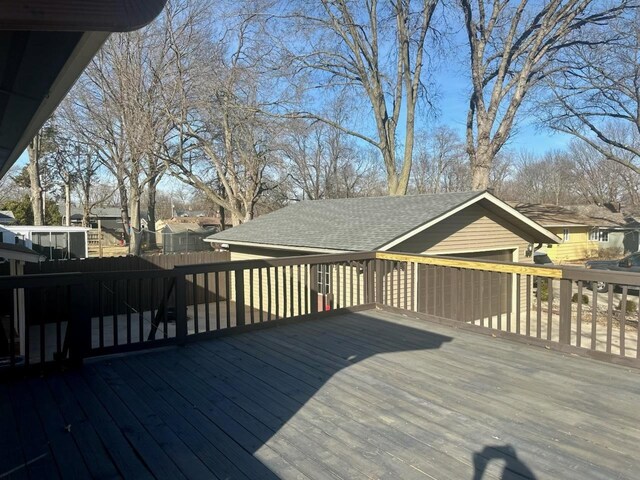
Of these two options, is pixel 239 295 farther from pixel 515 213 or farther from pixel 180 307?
pixel 515 213

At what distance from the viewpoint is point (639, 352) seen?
154 inches

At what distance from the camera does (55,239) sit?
1966 centimetres

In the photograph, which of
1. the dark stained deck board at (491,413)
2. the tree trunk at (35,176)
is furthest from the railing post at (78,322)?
the tree trunk at (35,176)

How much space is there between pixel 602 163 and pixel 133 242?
3568 cm

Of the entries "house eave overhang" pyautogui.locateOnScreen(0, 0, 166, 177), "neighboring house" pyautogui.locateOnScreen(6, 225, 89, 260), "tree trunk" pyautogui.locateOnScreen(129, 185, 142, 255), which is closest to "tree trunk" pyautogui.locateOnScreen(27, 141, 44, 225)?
"neighboring house" pyautogui.locateOnScreen(6, 225, 89, 260)

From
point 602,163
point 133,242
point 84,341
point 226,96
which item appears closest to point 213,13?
point 226,96

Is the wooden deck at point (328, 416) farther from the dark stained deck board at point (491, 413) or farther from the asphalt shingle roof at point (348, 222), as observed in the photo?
the asphalt shingle roof at point (348, 222)

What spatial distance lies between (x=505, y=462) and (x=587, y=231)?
30.4 meters

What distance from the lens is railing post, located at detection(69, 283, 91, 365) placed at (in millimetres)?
3795

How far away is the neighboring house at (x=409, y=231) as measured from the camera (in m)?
9.63

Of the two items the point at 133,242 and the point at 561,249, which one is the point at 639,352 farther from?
the point at 561,249

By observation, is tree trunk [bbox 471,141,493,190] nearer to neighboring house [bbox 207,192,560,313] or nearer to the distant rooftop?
neighboring house [bbox 207,192,560,313]

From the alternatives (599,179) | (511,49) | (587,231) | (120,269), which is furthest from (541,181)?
(120,269)

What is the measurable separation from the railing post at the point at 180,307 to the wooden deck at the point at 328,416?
13 centimetres
